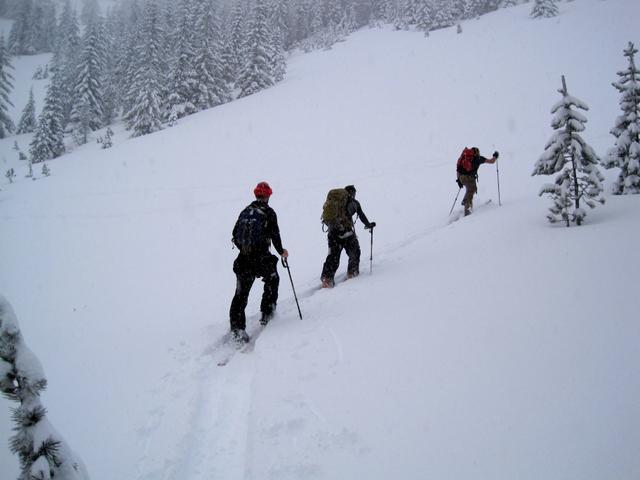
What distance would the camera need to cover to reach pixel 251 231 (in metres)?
5.93

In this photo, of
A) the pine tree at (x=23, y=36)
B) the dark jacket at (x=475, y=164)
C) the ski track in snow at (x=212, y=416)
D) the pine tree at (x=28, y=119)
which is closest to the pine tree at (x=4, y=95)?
the pine tree at (x=28, y=119)

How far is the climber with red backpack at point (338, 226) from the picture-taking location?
7699 millimetres

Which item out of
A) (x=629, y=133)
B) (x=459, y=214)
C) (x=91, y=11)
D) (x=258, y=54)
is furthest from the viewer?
(x=91, y=11)

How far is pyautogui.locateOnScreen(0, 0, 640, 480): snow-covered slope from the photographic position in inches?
111

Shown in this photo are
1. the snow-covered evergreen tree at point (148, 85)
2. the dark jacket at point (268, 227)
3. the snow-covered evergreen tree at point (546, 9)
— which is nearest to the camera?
the dark jacket at point (268, 227)

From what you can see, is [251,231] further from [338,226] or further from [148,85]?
[148,85]

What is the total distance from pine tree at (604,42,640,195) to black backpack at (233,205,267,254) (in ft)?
25.7

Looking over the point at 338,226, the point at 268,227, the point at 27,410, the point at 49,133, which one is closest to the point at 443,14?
the point at 49,133

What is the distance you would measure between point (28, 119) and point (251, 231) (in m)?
58.5

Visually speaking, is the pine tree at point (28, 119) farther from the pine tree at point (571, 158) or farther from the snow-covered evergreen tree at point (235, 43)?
the pine tree at point (571, 158)

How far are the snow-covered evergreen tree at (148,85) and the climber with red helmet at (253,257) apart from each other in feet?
105

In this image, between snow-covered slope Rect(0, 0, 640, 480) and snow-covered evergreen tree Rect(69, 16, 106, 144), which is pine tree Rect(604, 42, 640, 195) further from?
snow-covered evergreen tree Rect(69, 16, 106, 144)

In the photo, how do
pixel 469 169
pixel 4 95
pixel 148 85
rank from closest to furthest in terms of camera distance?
pixel 469 169, pixel 148 85, pixel 4 95

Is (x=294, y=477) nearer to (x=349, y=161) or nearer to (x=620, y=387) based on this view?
(x=620, y=387)
